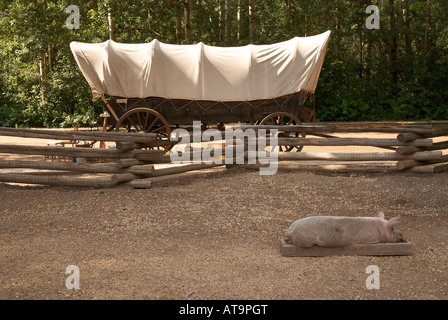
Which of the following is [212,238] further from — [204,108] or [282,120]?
[282,120]

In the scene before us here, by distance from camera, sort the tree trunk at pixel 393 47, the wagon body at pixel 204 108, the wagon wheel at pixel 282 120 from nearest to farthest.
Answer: the wagon body at pixel 204 108, the wagon wheel at pixel 282 120, the tree trunk at pixel 393 47

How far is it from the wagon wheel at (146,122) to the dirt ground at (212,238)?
2.67 meters

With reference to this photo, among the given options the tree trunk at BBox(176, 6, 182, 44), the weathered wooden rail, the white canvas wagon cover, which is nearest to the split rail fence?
the weathered wooden rail

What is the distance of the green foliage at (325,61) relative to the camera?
72.9ft

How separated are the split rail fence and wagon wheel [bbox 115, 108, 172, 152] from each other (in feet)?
6.87

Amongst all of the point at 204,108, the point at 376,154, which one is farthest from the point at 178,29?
the point at 376,154

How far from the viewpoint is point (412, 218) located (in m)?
6.91

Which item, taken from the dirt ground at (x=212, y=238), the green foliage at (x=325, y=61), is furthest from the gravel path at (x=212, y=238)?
the green foliage at (x=325, y=61)

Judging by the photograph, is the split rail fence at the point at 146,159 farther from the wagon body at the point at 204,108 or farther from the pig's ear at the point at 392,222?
the pig's ear at the point at 392,222

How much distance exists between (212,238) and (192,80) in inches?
247

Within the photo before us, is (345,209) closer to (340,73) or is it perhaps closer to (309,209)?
(309,209)

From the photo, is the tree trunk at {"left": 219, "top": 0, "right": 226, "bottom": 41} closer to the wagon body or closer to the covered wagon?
the covered wagon

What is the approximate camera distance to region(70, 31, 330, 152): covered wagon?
11562mm
